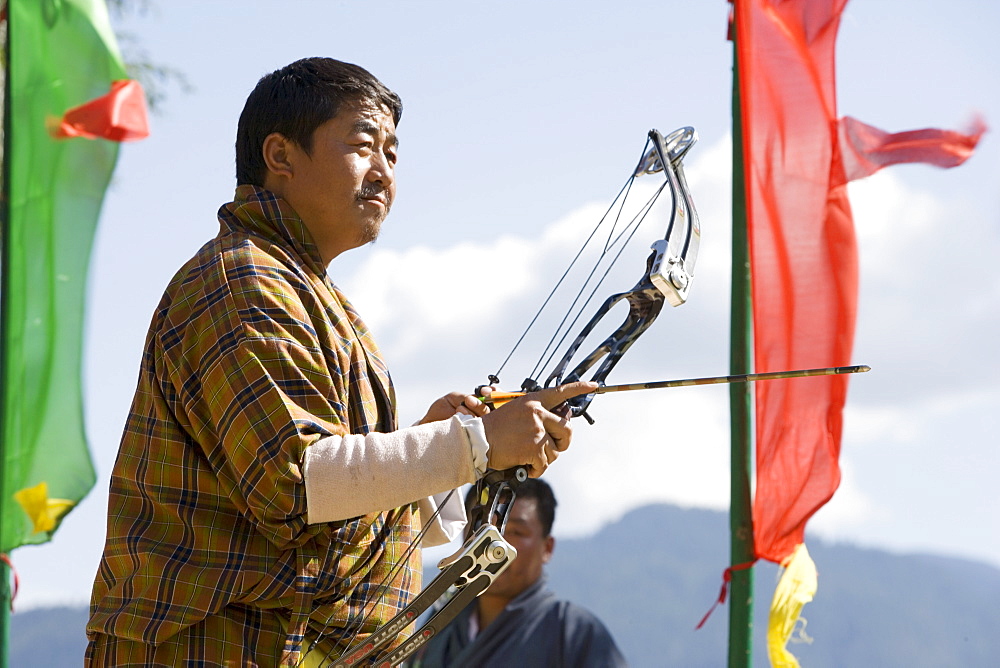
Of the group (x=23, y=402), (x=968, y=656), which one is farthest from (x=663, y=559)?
(x=23, y=402)

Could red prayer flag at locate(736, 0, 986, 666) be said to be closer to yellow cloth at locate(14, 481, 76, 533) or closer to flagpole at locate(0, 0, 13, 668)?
yellow cloth at locate(14, 481, 76, 533)

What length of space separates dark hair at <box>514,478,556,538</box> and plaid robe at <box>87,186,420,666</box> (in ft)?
9.01

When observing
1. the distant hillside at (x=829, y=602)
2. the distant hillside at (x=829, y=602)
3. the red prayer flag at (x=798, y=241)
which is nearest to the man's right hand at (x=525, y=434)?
the red prayer flag at (x=798, y=241)

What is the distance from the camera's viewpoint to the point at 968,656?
45.8m

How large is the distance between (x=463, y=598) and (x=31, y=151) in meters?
3.20

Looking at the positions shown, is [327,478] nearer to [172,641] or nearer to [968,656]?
[172,641]

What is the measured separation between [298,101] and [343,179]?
169 millimetres

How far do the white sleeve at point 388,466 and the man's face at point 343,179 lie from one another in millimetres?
484

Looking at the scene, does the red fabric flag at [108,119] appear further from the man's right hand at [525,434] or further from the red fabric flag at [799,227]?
the man's right hand at [525,434]

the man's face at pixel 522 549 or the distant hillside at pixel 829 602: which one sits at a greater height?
the man's face at pixel 522 549

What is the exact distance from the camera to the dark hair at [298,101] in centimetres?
242

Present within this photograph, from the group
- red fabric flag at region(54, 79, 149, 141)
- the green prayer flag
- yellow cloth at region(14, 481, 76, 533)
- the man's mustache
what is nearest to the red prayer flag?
the man's mustache

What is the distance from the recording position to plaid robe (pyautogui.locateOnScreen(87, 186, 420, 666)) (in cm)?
204

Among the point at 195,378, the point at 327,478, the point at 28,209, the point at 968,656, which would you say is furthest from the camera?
the point at 968,656
